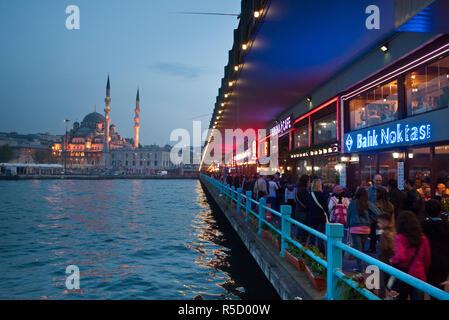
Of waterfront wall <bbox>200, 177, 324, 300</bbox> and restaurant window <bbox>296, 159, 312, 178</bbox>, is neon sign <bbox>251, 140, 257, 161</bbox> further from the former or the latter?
waterfront wall <bbox>200, 177, 324, 300</bbox>

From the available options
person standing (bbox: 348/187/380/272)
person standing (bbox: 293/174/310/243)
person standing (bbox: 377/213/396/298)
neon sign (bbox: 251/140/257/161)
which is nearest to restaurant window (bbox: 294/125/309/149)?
neon sign (bbox: 251/140/257/161)

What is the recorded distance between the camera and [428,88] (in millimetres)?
11750

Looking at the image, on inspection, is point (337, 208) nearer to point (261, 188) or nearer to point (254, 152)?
point (261, 188)

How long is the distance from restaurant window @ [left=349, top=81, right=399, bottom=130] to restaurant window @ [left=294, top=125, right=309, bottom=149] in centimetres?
766

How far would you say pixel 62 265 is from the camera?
11727mm

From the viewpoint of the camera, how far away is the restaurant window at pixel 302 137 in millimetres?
25864

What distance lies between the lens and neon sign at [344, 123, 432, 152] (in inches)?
467

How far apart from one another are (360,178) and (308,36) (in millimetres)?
6847

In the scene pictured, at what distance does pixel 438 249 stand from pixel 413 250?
341mm

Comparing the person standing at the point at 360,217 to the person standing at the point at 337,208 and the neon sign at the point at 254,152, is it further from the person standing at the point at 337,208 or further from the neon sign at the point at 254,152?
the neon sign at the point at 254,152

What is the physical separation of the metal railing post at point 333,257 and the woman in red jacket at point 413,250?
76cm

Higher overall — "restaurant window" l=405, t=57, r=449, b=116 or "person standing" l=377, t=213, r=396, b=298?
"restaurant window" l=405, t=57, r=449, b=116

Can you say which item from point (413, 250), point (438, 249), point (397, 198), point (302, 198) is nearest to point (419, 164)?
point (397, 198)
